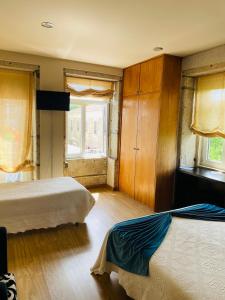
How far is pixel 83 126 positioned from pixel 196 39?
2.76 m

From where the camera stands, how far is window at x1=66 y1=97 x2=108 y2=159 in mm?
4762

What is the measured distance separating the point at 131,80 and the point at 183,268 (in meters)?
3.54

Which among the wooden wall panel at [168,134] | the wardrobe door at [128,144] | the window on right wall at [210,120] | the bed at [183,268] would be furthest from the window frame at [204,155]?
the bed at [183,268]

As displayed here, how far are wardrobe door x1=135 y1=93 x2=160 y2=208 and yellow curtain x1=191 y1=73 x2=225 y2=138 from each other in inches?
26.7

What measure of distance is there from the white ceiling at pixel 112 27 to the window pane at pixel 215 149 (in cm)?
141

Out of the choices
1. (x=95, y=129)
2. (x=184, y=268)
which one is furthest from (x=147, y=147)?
(x=184, y=268)

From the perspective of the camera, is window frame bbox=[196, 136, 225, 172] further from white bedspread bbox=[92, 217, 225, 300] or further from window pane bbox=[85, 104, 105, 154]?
window pane bbox=[85, 104, 105, 154]

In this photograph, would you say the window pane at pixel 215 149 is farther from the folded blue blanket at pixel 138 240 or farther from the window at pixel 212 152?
the folded blue blanket at pixel 138 240

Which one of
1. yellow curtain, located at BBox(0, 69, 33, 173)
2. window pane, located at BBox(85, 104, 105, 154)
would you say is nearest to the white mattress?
yellow curtain, located at BBox(0, 69, 33, 173)

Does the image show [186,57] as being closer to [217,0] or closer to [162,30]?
[162,30]

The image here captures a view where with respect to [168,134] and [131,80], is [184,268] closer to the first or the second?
[168,134]

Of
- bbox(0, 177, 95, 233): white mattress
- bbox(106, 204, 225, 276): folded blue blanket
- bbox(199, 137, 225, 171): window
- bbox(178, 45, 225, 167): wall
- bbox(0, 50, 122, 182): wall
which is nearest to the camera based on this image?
bbox(106, 204, 225, 276): folded blue blanket

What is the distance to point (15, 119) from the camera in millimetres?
3854

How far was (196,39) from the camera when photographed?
112 inches
